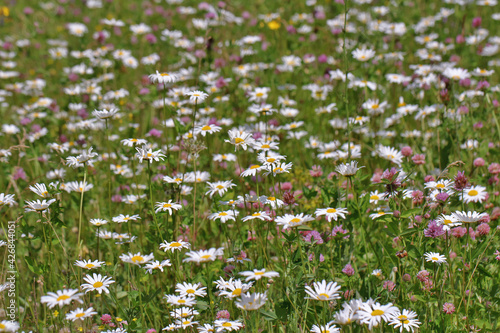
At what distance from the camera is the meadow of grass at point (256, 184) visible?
227 cm

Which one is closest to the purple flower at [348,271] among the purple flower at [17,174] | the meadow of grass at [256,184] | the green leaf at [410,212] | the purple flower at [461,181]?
the meadow of grass at [256,184]

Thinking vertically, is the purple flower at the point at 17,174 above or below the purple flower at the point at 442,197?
below

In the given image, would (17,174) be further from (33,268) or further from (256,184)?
(256,184)

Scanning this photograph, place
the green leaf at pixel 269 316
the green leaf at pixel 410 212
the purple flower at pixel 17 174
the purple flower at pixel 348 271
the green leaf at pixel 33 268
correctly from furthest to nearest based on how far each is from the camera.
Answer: the purple flower at pixel 17 174, the green leaf at pixel 33 268, the purple flower at pixel 348 271, the green leaf at pixel 410 212, the green leaf at pixel 269 316

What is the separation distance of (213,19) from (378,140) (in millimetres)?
3493

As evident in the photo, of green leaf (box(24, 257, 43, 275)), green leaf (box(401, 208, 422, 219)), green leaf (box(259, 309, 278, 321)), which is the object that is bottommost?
green leaf (box(24, 257, 43, 275))

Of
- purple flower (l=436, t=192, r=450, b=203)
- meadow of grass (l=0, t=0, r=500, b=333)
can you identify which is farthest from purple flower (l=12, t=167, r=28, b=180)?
purple flower (l=436, t=192, r=450, b=203)

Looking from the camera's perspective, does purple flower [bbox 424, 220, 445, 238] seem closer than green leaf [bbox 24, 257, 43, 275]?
Yes

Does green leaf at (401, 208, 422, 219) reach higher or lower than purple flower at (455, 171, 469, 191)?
lower

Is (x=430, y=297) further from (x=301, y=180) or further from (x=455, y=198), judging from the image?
(x=301, y=180)

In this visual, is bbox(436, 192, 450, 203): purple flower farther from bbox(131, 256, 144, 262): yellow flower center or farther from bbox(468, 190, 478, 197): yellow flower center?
Answer: bbox(131, 256, 144, 262): yellow flower center

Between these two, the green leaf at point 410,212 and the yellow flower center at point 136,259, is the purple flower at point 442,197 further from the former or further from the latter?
the yellow flower center at point 136,259

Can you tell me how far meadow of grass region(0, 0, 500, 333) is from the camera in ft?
7.46

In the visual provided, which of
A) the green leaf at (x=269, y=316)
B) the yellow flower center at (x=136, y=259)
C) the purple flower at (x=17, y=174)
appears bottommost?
the purple flower at (x=17, y=174)
